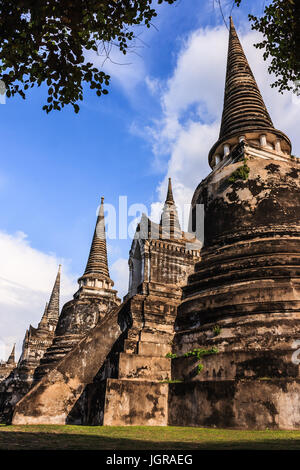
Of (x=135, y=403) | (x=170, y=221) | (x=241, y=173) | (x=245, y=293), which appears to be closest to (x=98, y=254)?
(x=170, y=221)

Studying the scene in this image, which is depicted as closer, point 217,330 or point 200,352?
point 200,352

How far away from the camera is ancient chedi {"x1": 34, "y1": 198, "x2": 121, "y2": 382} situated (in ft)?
72.8

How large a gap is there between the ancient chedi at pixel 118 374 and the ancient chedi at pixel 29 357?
4982 mm

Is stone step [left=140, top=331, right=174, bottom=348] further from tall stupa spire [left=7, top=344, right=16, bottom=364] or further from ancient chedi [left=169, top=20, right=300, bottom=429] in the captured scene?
tall stupa spire [left=7, top=344, right=16, bottom=364]

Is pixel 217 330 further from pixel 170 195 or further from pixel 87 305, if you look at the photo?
pixel 87 305

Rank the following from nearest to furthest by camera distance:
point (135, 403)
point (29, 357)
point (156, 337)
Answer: point (135, 403) < point (156, 337) < point (29, 357)

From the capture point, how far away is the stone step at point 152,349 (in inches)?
408

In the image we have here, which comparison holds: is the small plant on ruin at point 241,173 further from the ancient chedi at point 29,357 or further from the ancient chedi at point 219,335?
the ancient chedi at point 29,357

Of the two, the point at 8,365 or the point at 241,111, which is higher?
the point at 241,111

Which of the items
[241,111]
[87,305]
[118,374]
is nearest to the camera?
[118,374]

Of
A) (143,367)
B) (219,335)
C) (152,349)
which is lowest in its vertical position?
(143,367)

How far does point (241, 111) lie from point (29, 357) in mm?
25789

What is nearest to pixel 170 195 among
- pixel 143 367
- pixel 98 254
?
pixel 98 254

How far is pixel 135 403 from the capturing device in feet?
28.7
